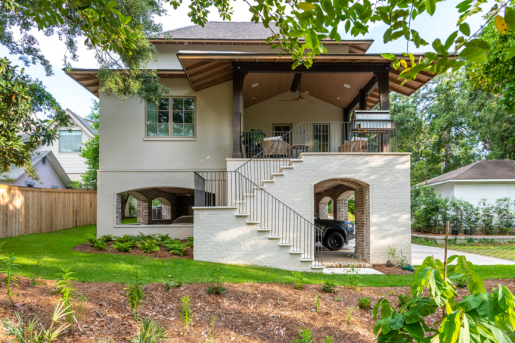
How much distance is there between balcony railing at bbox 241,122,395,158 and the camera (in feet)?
31.6

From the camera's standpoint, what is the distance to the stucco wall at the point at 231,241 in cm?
789

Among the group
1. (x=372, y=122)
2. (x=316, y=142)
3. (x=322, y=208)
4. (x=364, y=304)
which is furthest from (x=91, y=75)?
(x=322, y=208)

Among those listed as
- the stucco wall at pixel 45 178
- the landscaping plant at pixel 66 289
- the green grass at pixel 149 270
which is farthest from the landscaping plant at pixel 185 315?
the stucco wall at pixel 45 178

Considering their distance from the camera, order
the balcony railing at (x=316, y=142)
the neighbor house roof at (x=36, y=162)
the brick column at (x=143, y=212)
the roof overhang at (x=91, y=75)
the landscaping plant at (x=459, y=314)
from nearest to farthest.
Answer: the landscaping plant at (x=459, y=314) → the balcony railing at (x=316, y=142) → the roof overhang at (x=91, y=75) → the brick column at (x=143, y=212) → the neighbor house roof at (x=36, y=162)

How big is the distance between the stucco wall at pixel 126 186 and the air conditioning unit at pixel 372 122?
554 cm

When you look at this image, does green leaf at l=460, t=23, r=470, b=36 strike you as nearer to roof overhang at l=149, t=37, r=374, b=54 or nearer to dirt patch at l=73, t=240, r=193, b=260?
dirt patch at l=73, t=240, r=193, b=260

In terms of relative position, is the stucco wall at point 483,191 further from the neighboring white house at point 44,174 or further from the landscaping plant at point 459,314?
the neighboring white house at point 44,174

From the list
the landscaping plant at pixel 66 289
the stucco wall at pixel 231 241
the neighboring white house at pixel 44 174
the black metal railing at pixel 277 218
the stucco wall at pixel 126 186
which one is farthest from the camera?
the neighboring white house at pixel 44 174

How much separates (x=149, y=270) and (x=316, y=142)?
9010mm

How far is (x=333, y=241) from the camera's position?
11797 mm

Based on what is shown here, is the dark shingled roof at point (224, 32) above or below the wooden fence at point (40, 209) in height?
above

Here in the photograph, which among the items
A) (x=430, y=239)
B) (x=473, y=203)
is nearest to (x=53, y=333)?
(x=430, y=239)

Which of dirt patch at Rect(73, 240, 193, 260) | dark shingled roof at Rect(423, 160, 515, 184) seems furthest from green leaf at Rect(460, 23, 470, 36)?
dark shingled roof at Rect(423, 160, 515, 184)

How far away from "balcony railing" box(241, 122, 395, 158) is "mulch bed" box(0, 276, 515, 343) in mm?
4556
